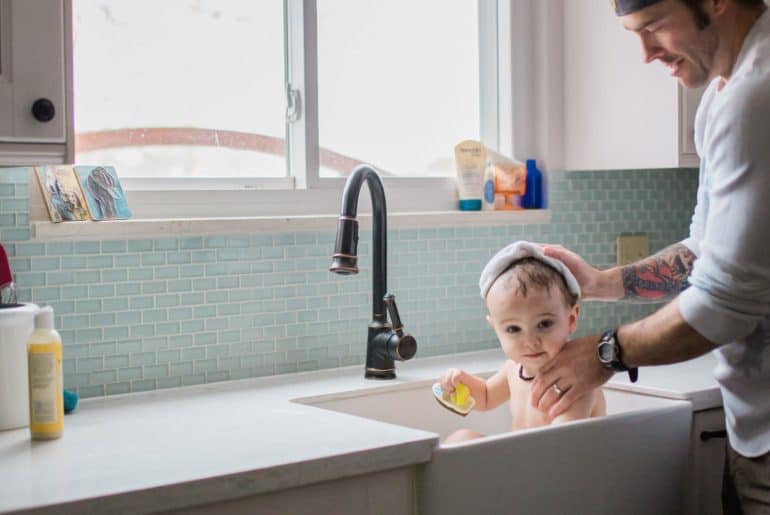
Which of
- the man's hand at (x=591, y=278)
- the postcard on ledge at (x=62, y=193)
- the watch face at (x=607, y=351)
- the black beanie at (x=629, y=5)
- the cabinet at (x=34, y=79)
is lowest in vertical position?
the watch face at (x=607, y=351)

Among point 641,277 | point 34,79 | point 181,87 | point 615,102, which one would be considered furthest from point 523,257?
point 34,79

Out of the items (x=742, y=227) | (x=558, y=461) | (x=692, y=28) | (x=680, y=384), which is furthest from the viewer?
(x=680, y=384)

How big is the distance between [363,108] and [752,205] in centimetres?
144

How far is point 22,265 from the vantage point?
2.26m

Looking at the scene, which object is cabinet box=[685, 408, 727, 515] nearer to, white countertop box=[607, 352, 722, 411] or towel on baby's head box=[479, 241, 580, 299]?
white countertop box=[607, 352, 722, 411]

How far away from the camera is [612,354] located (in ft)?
6.21

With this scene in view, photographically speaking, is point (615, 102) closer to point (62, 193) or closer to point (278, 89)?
point (278, 89)

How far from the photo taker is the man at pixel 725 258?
166 centimetres

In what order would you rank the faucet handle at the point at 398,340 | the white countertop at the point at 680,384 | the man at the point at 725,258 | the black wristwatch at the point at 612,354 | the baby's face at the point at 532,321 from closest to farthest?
1. the man at the point at 725,258
2. the black wristwatch at the point at 612,354
3. the baby's face at the point at 532,321
4. the white countertop at the point at 680,384
5. the faucet handle at the point at 398,340

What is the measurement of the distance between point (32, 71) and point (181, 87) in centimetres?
77

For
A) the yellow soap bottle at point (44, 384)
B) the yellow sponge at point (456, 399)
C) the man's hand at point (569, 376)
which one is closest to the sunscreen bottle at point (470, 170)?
the yellow sponge at point (456, 399)

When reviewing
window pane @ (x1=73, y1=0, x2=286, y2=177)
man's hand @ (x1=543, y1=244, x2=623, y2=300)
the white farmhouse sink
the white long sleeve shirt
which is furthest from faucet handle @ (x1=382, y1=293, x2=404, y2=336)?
the white long sleeve shirt

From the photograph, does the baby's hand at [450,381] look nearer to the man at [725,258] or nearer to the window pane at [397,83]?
the man at [725,258]

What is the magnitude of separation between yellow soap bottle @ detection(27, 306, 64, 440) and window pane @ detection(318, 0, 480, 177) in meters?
1.06
